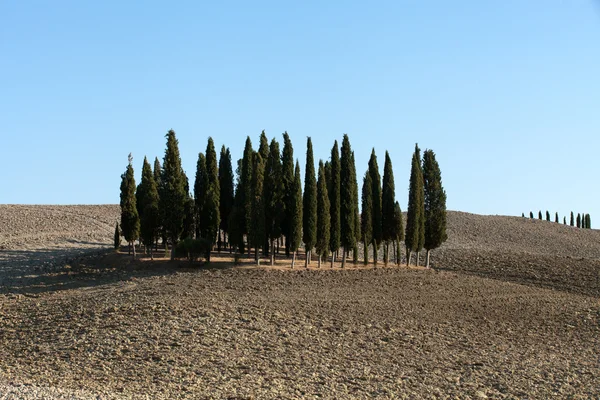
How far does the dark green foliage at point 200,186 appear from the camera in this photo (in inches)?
1780

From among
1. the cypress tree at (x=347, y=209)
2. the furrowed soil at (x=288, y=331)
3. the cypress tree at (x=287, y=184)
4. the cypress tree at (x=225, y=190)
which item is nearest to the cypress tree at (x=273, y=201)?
the cypress tree at (x=287, y=184)

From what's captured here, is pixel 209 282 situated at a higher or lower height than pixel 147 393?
higher

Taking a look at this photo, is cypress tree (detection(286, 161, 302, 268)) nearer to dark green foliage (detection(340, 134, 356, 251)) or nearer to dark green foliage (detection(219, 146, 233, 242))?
dark green foliage (detection(340, 134, 356, 251))

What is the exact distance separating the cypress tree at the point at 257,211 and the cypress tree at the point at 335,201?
431 centimetres

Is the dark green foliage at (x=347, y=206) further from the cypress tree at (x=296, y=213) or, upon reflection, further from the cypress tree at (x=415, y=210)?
the cypress tree at (x=415, y=210)

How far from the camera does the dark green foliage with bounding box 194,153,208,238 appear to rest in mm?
45219

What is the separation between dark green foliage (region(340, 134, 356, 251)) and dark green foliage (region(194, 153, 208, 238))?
9594mm

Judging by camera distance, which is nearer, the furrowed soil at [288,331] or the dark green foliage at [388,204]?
the furrowed soil at [288,331]

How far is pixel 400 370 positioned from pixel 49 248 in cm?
3788

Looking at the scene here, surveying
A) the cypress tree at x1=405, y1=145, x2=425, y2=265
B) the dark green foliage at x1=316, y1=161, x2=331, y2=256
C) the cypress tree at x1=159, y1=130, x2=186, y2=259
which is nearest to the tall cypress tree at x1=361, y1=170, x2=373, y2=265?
the cypress tree at x1=405, y1=145, x2=425, y2=265

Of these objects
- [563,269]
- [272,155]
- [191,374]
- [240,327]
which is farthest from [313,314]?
[563,269]

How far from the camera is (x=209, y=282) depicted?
32625mm

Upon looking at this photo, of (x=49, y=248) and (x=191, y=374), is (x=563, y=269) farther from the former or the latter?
(x=49, y=248)

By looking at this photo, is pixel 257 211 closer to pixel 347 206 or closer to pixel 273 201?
pixel 273 201
